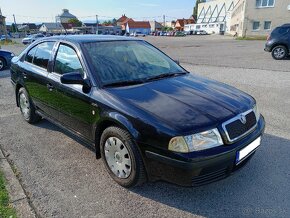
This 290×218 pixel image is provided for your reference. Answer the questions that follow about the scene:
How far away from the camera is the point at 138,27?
103 m

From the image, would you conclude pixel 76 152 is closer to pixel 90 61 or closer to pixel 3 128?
pixel 90 61

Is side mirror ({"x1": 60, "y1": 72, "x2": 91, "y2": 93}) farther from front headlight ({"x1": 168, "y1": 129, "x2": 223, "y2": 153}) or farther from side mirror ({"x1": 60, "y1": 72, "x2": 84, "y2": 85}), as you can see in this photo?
front headlight ({"x1": 168, "y1": 129, "x2": 223, "y2": 153})

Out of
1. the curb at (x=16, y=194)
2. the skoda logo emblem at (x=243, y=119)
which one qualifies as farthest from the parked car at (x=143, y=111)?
the curb at (x=16, y=194)

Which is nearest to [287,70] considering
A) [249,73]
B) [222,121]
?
[249,73]

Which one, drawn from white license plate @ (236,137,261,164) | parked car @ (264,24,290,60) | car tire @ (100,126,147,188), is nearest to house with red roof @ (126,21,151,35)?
parked car @ (264,24,290,60)

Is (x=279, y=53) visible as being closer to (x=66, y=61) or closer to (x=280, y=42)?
(x=280, y=42)

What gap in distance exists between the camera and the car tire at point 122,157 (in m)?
2.77

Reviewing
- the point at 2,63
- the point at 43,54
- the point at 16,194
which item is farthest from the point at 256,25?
the point at 16,194

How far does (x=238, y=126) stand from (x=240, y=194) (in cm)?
78

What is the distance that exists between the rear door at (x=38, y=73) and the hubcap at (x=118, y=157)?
1.50 meters

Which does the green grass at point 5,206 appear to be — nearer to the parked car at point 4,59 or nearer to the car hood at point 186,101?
the car hood at point 186,101

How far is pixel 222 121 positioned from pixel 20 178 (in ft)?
8.21

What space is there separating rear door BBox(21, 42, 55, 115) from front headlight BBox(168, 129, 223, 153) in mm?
2351

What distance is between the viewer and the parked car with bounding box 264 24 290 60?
512 inches
